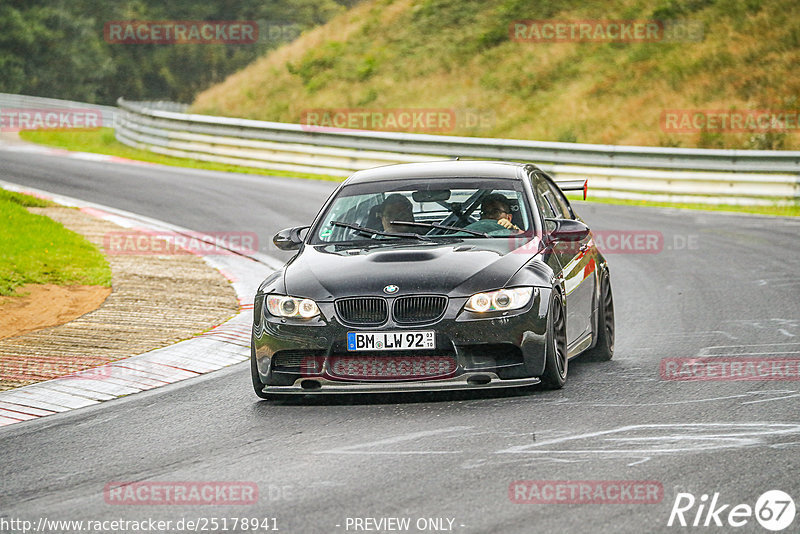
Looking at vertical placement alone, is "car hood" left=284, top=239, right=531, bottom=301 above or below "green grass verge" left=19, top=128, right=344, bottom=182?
above

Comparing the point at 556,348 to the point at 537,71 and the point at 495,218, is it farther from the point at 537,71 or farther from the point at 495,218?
the point at 537,71

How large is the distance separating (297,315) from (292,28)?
68.0 metres

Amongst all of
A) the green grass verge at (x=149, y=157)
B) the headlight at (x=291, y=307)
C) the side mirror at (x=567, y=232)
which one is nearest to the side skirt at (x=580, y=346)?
the side mirror at (x=567, y=232)

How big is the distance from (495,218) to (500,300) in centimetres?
140

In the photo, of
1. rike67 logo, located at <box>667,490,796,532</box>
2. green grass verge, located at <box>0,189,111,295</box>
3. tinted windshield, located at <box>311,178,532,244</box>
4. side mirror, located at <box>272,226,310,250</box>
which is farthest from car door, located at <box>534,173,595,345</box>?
green grass verge, located at <box>0,189,111,295</box>

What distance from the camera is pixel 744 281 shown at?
1341cm

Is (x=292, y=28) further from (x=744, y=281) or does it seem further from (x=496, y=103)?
(x=744, y=281)

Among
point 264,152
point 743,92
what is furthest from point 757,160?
point 264,152

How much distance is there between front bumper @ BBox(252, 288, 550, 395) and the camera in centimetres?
737

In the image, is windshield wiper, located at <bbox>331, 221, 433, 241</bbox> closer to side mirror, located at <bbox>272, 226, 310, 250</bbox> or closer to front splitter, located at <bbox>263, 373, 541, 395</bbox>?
side mirror, located at <bbox>272, 226, 310, 250</bbox>

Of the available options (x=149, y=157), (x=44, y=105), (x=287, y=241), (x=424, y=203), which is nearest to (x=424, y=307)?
(x=287, y=241)

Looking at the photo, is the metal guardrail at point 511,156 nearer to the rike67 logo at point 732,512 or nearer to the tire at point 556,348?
the tire at point 556,348

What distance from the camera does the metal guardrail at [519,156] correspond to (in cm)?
2242

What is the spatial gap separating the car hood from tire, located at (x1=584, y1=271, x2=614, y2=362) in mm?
1306
